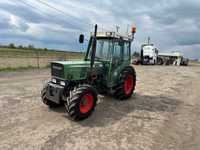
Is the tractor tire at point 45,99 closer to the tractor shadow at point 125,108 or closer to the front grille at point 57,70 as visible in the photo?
the tractor shadow at point 125,108

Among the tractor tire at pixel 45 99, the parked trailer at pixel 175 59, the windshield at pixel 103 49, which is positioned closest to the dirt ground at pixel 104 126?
the tractor tire at pixel 45 99

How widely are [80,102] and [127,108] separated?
6.77 feet

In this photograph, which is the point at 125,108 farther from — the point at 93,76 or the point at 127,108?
the point at 93,76

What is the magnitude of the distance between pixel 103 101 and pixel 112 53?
5.63ft

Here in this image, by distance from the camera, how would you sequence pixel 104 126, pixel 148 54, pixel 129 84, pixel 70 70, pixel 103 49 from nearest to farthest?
pixel 104 126
pixel 70 70
pixel 103 49
pixel 129 84
pixel 148 54

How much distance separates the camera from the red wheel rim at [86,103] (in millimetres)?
4801

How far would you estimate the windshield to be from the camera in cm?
619

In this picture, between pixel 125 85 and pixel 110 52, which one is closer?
pixel 110 52

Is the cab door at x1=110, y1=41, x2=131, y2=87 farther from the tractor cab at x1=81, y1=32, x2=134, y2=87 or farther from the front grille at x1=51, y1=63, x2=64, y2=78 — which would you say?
the front grille at x1=51, y1=63, x2=64, y2=78

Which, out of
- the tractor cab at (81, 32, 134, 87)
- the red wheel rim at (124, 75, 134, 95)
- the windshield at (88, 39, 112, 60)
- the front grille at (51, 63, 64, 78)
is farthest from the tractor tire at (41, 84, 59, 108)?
the red wheel rim at (124, 75, 134, 95)

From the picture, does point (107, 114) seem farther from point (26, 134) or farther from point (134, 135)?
point (26, 134)

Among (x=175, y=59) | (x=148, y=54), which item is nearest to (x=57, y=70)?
(x=148, y=54)

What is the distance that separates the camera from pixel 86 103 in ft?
16.2

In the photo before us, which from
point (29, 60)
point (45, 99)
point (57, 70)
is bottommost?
point (45, 99)
